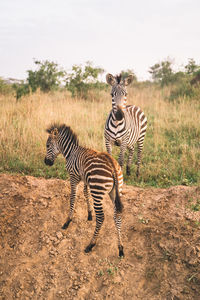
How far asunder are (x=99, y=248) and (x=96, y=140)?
4337 mm

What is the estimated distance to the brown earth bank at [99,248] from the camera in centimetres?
341

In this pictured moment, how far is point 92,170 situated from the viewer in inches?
141

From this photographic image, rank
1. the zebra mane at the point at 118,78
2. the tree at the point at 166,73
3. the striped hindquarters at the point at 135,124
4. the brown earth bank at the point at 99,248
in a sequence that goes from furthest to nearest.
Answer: the tree at the point at 166,73 → the striped hindquarters at the point at 135,124 → the zebra mane at the point at 118,78 → the brown earth bank at the point at 99,248

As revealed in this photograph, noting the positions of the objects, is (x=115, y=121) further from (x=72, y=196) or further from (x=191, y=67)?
(x=191, y=67)

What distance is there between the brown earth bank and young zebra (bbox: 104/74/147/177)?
4.24 feet

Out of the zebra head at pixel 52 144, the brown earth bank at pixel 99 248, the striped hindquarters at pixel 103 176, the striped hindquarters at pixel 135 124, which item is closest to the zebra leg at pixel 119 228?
the brown earth bank at pixel 99 248

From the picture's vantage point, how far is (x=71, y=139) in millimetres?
4488

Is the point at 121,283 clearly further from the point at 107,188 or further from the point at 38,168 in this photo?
the point at 38,168

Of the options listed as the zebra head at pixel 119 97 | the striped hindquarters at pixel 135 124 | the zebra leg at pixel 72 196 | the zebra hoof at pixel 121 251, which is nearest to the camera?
the zebra hoof at pixel 121 251

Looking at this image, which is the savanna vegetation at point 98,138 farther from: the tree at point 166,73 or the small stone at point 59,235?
the tree at point 166,73

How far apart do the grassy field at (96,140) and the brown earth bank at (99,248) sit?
3.62ft

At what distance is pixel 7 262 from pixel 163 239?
2.55 metres

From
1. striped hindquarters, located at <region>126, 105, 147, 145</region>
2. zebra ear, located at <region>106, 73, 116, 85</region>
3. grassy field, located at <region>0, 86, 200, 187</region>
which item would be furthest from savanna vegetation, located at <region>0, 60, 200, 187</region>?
zebra ear, located at <region>106, 73, 116, 85</region>

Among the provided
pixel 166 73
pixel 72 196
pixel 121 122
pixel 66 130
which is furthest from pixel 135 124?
pixel 166 73
